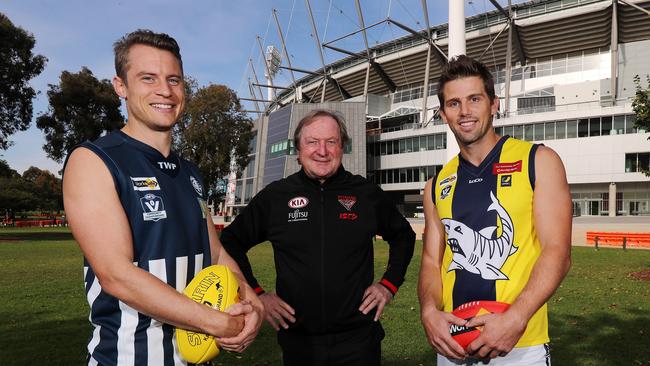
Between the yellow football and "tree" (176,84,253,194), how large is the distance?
40.5 meters

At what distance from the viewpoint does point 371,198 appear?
3967 millimetres

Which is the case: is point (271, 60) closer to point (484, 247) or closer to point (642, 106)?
point (642, 106)

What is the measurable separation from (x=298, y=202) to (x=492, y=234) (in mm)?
1584

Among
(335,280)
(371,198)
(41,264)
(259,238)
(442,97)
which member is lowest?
(41,264)

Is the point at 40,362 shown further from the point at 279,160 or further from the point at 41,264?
the point at 279,160

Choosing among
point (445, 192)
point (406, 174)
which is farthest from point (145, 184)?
point (406, 174)

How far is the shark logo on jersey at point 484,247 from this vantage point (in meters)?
2.89

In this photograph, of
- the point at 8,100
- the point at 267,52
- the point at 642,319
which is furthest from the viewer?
the point at 267,52

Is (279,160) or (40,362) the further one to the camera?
→ (279,160)

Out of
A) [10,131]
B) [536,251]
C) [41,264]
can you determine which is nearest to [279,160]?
[10,131]

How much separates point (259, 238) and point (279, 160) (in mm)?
70167

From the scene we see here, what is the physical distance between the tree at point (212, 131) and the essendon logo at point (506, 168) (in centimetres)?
4045

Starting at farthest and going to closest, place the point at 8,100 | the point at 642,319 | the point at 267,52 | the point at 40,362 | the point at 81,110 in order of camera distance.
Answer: the point at 267,52
the point at 81,110
the point at 8,100
the point at 642,319
the point at 40,362

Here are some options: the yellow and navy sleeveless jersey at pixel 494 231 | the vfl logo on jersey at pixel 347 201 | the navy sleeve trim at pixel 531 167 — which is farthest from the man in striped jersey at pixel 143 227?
the navy sleeve trim at pixel 531 167
